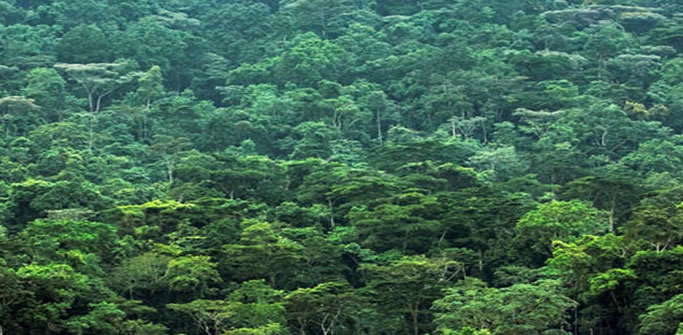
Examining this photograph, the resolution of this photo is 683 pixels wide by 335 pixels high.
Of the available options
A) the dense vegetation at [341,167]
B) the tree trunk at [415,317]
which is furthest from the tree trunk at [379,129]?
the tree trunk at [415,317]

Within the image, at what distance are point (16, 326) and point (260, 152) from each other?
2638 cm

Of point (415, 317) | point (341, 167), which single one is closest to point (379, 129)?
point (341, 167)

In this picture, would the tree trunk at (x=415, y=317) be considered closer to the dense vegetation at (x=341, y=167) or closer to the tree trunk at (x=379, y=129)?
the dense vegetation at (x=341, y=167)

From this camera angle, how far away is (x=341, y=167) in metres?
48.8

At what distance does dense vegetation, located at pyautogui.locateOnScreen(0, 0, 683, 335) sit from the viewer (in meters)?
34.8

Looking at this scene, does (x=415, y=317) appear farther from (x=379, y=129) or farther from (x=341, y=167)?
(x=379, y=129)

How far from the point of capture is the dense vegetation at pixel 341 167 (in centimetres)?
3484

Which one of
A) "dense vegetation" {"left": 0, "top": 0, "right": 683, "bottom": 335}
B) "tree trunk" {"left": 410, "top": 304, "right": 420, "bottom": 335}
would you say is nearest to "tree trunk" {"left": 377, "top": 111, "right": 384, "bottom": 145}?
"dense vegetation" {"left": 0, "top": 0, "right": 683, "bottom": 335}

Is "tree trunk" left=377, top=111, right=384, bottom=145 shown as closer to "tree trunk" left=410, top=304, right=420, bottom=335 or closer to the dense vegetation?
the dense vegetation

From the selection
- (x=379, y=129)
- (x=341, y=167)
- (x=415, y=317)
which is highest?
(x=415, y=317)

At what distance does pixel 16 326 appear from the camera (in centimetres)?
3181

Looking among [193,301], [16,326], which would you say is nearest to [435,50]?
[193,301]

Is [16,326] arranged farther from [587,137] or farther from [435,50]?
[435,50]

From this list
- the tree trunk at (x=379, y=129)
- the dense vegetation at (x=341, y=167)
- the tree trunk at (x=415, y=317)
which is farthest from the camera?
the tree trunk at (x=379, y=129)
